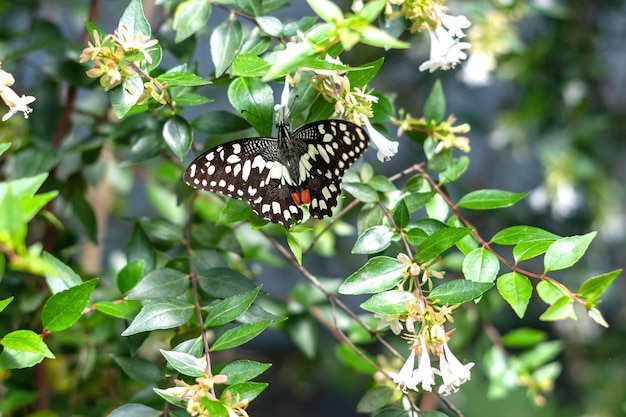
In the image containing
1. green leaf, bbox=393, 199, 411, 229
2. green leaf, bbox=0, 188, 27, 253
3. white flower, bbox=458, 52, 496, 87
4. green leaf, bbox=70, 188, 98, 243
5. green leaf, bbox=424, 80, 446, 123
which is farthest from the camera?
white flower, bbox=458, 52, 496, 87

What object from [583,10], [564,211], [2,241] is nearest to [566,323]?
[564,211]

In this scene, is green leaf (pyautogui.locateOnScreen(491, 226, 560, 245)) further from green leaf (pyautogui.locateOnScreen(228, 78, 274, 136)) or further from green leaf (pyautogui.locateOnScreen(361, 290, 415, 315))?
green leaf (pyautogui.locateOnScreen(228, 78, 274, 136))

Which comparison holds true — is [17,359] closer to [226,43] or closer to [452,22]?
[226,43]

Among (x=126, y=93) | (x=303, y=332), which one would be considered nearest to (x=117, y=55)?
(x=126, y=93)

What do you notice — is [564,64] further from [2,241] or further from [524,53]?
[2,241]

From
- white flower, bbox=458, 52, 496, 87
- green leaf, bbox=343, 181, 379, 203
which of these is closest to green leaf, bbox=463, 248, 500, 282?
green leaf, bbox=343, 181, 379, 203
